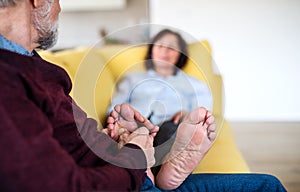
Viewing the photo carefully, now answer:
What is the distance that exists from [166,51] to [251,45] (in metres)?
1.83

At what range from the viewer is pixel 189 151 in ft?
3.10

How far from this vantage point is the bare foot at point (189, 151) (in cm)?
93

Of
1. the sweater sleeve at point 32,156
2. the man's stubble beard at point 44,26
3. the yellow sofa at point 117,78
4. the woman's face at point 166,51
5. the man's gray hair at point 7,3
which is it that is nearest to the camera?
the sweater sleeve at point 32,156

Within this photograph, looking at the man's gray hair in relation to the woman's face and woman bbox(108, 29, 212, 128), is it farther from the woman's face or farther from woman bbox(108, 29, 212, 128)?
the woman's face

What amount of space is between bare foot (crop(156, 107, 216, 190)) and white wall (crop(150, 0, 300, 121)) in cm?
248

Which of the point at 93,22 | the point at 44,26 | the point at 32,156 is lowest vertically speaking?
the point at 93,22

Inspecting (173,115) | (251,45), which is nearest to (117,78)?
(173,115)

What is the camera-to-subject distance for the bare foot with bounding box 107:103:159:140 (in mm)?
928

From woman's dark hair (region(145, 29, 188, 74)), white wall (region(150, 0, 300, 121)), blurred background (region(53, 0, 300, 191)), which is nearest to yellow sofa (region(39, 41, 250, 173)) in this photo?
woman's dark hair (region(145, 29, 188, 74))

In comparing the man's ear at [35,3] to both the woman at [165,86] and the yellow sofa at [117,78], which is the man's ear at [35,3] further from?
the woman at [165,86]

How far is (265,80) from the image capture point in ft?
11.1

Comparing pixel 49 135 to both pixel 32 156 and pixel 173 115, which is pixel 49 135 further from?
pixel 173 115

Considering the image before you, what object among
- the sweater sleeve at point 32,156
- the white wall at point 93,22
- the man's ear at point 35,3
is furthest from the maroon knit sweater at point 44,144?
the white wall at point 93,22

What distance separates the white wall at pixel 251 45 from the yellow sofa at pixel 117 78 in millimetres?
1475
